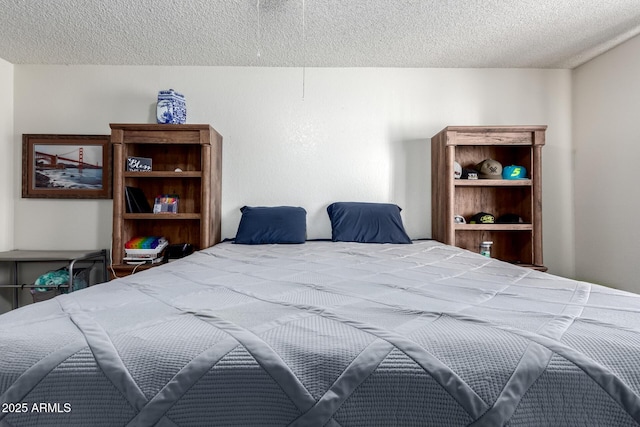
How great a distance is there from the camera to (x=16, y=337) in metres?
0.65

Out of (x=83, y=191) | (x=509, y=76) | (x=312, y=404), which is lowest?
(x=312, y=404)

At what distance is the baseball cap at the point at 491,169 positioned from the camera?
8.98 feet

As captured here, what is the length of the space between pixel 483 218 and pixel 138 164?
9.67 feet

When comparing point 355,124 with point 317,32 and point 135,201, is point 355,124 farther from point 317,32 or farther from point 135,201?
point 135,201

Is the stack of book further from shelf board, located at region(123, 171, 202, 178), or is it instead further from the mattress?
the mattress

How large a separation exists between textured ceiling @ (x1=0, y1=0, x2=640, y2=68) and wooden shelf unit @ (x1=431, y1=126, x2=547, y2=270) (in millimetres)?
707

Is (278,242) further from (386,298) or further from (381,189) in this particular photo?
(386,298)

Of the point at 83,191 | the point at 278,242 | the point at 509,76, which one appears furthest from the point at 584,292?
the point at 83,191

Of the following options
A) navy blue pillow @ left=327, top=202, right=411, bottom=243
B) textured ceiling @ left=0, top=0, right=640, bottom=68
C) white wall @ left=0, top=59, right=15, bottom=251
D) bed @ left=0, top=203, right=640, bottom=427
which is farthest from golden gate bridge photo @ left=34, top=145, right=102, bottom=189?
bed @ left=0, top=203, right=640, bottom=427

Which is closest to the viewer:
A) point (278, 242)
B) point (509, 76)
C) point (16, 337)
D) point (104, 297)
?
point (16, 337)

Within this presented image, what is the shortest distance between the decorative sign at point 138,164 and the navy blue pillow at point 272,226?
889 mm

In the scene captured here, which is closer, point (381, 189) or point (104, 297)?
point (104, 297)

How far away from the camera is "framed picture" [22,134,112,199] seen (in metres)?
2.94

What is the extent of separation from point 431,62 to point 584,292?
8.27 feet
